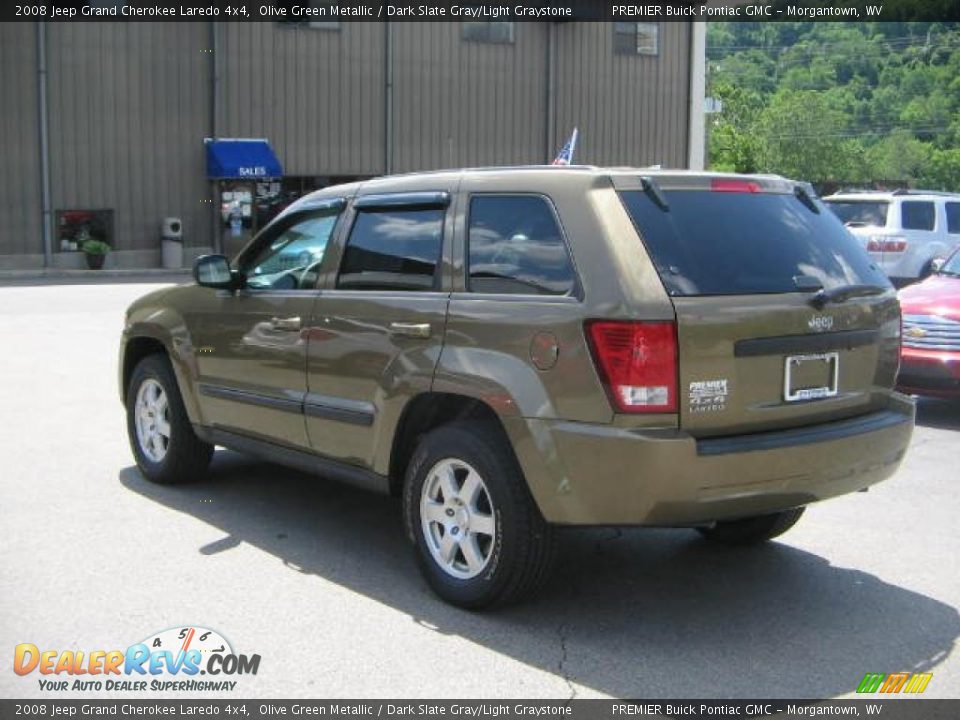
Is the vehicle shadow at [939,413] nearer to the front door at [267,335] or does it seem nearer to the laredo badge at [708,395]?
the laredo badge at [708,395]

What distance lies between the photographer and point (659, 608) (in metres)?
4.96

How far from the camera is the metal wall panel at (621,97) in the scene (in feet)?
112

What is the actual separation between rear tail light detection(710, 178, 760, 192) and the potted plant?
83.3ft

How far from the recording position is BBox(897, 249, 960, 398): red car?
912 cm

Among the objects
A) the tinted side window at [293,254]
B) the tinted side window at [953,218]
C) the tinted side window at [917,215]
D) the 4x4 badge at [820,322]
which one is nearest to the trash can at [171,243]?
the tinted side window at [917,215]

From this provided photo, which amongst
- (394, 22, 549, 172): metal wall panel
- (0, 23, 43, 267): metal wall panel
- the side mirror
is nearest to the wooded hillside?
(394, 22, 549, 172): metal wall panel

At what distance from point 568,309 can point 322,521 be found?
8.11 feet

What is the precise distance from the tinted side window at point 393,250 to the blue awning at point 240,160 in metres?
24.3

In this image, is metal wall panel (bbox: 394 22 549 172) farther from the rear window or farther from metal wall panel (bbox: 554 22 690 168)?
the rear window

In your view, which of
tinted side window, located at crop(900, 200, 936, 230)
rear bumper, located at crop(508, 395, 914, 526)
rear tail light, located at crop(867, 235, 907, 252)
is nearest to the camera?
rear bumper, located at crop(508, 395, 914, 526)

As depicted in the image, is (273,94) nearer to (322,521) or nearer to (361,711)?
(322,521)

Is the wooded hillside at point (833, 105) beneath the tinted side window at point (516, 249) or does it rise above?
above

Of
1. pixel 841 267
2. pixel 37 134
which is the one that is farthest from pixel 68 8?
pixel 841 267

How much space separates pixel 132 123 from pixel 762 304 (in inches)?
1040
